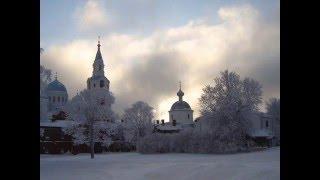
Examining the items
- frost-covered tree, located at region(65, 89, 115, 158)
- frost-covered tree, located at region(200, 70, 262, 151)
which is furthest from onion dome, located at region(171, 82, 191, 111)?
frost-covered tree, located at region(65, 89, 115, 158)

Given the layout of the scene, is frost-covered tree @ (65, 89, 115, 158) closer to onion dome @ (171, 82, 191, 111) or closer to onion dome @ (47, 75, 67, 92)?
onion dome @ (47, 75, 67, 92)

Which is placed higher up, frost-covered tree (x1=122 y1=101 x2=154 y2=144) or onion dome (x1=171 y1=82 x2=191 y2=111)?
onion dome (x1=171 y1=82 x2=191 y2=111)

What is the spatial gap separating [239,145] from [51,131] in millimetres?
28329

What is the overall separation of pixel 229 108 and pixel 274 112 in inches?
992

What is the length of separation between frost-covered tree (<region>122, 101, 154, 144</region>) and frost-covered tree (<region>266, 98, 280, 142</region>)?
2202cm

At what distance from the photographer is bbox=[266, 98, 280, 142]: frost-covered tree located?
247ft

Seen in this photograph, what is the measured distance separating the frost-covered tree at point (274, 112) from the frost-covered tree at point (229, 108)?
19.1m
